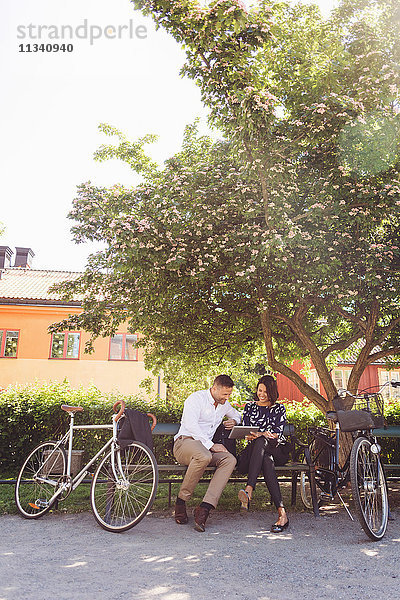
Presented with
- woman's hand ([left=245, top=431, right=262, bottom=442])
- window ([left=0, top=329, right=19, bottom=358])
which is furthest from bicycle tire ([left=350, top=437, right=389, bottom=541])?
Result: window ([left=0, top=329, right=19, bottom=358])

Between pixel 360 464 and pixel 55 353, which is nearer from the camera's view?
pixel 360 464

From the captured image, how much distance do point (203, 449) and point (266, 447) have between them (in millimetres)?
818

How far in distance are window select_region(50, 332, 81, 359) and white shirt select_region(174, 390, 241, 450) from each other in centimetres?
2017

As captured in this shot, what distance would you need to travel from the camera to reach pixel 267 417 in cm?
695

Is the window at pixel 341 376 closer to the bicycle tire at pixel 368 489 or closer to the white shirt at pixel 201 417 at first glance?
the white shirt at pixel 201 417

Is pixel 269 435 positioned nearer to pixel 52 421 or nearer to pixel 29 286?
pixel 52 421

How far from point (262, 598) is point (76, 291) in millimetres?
9389

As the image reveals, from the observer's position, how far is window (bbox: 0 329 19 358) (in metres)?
25.8

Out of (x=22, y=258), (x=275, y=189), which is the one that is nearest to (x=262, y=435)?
(x=275, y=189)

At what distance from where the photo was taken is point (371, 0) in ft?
→ 31.1

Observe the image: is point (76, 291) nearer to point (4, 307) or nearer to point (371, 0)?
point (371, 0)

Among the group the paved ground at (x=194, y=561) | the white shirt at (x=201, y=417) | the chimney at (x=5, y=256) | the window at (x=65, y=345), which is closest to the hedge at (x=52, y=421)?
the white shirt at (x=201, y=417)

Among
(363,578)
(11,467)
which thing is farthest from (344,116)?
(11,467)

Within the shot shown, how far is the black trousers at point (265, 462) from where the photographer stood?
243 inches
